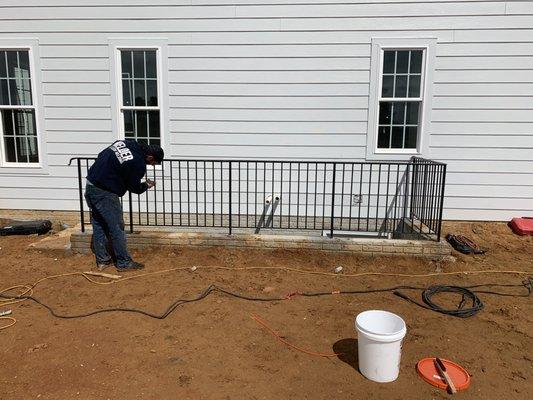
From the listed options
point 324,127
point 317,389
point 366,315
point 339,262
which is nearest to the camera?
point 317,389

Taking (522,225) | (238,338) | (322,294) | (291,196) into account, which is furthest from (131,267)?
(522,225)

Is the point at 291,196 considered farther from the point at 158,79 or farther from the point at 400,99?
the point at 158,79

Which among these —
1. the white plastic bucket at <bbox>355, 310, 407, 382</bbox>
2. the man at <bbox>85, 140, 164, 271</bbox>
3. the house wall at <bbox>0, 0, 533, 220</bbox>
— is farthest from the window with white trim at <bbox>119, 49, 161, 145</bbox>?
the white plastic bucket at <bbox>355, 310, 407, 382</bbox>

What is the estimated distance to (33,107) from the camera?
688 cm

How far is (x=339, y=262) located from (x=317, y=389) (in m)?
2.63

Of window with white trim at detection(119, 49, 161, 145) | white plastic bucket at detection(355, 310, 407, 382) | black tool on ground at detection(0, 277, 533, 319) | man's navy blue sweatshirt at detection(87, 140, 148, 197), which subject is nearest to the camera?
white plastic bucket at detection(355, 310, 407, 382)

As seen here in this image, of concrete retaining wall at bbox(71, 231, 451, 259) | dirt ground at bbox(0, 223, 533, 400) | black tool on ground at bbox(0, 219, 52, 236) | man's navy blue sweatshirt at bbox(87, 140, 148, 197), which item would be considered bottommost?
dirt ground at bbox(0, 223, 533, 400)

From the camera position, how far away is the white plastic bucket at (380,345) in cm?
275

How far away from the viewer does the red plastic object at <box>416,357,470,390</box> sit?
9.32 ft

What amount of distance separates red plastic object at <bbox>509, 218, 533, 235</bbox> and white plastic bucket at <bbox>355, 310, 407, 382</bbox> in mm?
4471

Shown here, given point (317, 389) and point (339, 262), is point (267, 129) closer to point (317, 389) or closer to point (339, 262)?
point (339, 262)

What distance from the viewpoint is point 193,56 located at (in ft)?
21.6

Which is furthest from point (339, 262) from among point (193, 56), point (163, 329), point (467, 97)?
point (193, 56)

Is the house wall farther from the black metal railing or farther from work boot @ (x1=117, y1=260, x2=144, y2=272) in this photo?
work boot @ (x1=117, y1=260, x2=144, y2=272)
